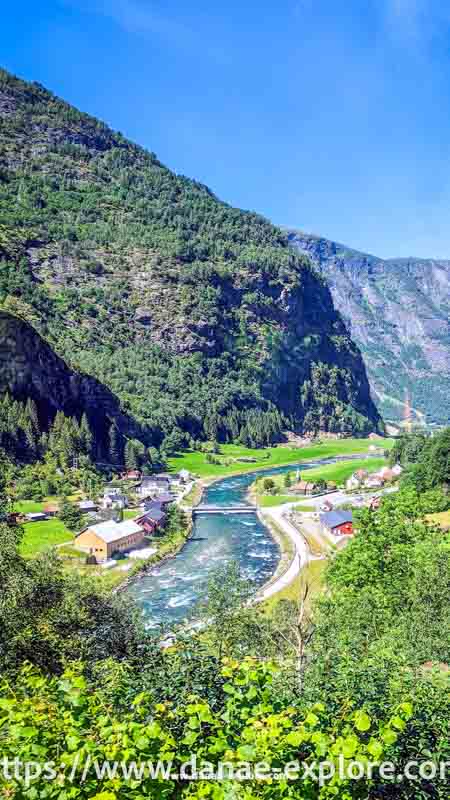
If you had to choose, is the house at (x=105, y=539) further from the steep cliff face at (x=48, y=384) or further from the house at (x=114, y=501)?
the steep cliff face at (x=48, y=384)

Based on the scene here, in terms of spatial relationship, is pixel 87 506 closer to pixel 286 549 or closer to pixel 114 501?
pixel 114 501

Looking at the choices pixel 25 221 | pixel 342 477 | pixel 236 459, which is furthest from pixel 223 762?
pixel 25 221

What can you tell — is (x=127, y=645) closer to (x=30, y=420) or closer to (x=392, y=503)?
(x=392, y=503)

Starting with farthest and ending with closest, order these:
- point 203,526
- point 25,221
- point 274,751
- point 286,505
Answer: point 25,221
point 286,505
point 203,526
point 274,751

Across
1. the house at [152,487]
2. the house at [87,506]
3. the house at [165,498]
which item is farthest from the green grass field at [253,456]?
the house at [87,506]

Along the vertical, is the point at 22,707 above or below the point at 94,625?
above

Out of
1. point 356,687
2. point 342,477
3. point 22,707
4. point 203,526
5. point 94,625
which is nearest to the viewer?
point 22,707

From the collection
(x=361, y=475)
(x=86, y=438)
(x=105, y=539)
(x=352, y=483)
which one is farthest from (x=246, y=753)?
(x=361, y=475)
